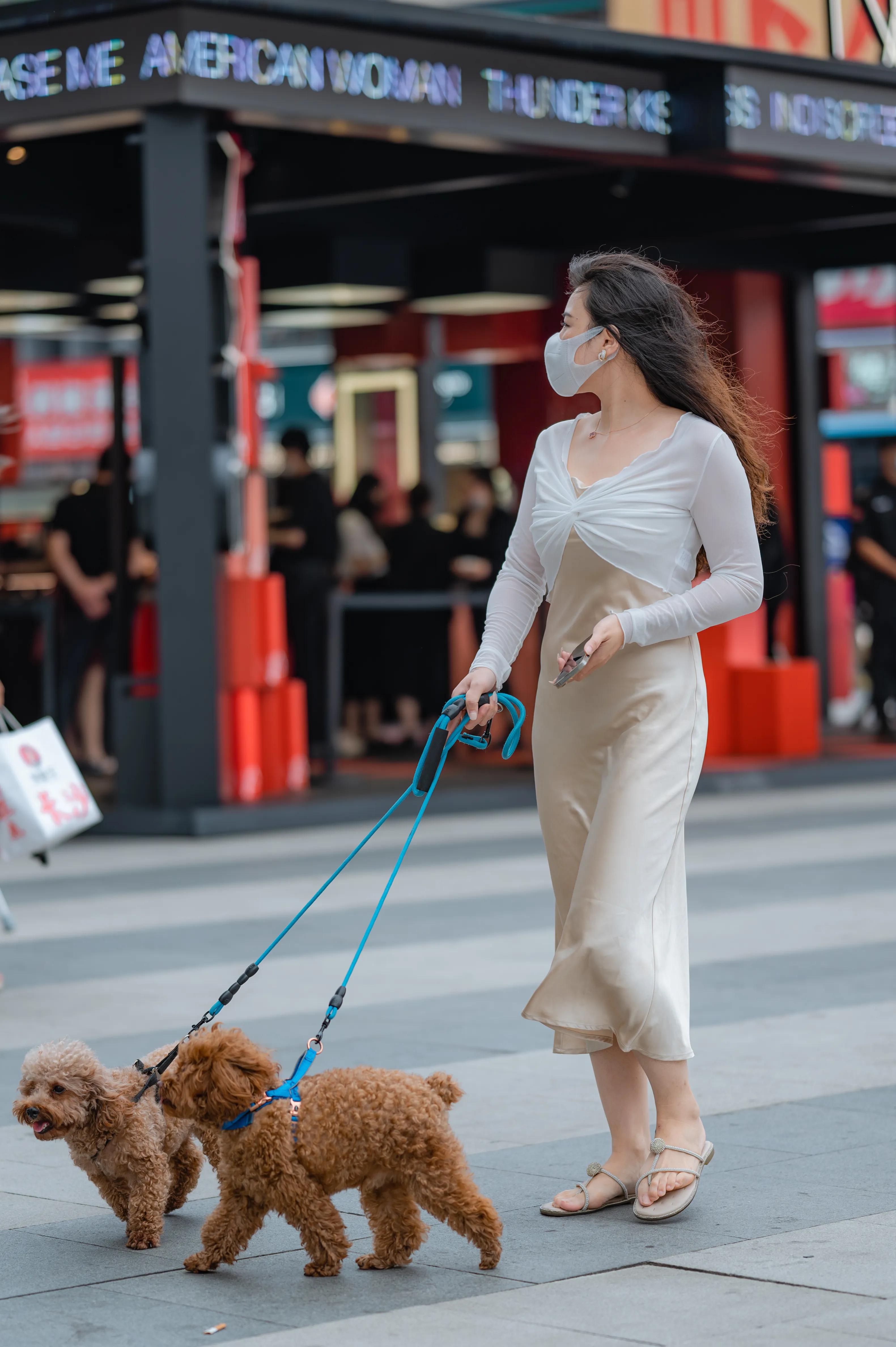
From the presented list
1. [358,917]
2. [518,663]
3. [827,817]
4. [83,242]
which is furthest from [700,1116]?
[83,242]

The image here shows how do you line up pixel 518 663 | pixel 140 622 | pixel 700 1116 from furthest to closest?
pixel 518 663
pixel 140 622
pixel 700 1116

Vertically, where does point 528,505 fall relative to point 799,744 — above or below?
above

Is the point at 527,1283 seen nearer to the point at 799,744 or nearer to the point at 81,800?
the point at 81,800

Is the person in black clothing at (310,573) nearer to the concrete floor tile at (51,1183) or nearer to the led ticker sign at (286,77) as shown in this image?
the led ticker sign at (286,77)

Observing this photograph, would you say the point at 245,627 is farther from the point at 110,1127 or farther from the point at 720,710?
the point at 110,1127

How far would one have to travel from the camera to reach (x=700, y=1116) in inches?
188

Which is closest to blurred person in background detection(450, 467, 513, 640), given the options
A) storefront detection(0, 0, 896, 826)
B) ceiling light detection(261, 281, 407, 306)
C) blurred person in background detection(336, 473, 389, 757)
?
storefront detection(0, 0, 896, 826)

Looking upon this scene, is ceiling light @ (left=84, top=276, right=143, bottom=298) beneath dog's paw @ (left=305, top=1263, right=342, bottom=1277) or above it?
above

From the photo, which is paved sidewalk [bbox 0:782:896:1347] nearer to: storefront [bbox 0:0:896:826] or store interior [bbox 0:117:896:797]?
store interior [bbox 0:117:896:797]

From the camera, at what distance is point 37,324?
58.5ft

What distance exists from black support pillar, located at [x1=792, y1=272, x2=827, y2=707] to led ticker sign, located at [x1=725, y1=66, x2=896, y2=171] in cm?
278

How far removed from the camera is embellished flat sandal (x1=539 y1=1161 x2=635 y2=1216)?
414cm

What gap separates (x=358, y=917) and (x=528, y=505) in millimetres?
4237

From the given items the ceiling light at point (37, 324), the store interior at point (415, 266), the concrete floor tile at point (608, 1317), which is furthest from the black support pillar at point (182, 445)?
the concrete floor tile at point (608, 1317)
